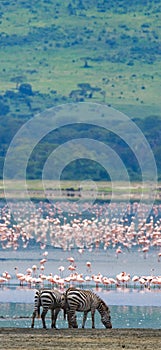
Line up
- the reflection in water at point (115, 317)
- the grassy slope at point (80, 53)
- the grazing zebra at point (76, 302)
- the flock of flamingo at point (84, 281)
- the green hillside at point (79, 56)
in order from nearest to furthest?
the grazing zebra at point (76, 302) → the reflection in water at point (115, 317) → the flock of flamingo at point (84, 281) → the green hillside at point (79, 56) → the grassy slope at point (80, 53)

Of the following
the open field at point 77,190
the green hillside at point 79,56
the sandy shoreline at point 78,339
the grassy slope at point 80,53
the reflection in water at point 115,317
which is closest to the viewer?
the sandy shoreline at point 78,339

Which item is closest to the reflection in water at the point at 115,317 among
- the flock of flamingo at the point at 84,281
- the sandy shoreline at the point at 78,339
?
the sandy shoreline at the point at 78,339

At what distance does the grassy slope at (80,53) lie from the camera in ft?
462

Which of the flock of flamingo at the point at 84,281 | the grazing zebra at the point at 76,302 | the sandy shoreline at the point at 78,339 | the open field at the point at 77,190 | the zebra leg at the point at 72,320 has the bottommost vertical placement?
the sandy shoreline at the point at 78,339

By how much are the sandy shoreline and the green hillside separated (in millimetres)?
100030

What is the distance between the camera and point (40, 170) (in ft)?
312

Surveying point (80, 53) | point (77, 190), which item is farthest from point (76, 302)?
point (80, 53)

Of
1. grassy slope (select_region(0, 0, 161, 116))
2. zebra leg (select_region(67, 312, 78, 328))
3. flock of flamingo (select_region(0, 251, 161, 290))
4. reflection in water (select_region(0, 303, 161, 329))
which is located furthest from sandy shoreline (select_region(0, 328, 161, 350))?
grassy slope (select_region(0, 0, 161, 116))

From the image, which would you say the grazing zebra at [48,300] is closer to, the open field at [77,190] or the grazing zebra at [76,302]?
the grazing zebra at [76,302]

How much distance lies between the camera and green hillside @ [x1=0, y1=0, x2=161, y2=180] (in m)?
137

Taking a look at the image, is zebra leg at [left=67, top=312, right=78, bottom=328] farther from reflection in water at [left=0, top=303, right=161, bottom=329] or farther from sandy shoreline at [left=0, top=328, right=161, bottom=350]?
reflection in water at [left=0, top=303, right=161, bottom=329]

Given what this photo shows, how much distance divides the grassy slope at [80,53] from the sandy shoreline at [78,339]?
11382 cm

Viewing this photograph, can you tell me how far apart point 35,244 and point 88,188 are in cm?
4475

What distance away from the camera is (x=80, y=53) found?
152875 mm
